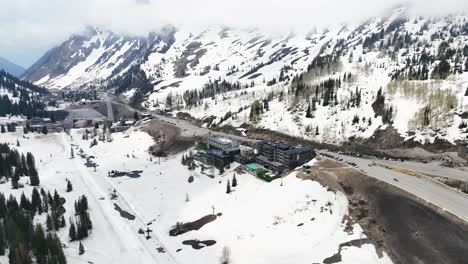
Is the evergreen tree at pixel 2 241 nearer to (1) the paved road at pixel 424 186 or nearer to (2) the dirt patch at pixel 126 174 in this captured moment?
(2) the dirt patch at pixel 126 174

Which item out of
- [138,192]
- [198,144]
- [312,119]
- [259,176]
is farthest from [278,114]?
[138,192]

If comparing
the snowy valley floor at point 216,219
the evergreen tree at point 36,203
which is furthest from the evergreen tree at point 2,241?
the evergreen tree at point 36,203

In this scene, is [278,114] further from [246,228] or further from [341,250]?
[341,250]

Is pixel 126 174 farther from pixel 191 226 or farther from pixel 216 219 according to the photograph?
pixel 216 219

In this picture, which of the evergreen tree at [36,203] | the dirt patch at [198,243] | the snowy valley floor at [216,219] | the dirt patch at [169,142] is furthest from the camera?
the dirt patch at [169,142]

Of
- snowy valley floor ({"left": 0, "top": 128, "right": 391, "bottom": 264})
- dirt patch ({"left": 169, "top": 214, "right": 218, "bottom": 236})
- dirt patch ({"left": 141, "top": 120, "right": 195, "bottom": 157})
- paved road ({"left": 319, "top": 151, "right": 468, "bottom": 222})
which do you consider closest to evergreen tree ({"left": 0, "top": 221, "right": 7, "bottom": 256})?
snowy valley floor ({"left": 0, "top": 128, "right": 391, "bottom": 264})

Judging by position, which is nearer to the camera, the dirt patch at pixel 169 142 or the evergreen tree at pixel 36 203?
the evergreen tree at pixel 36 203
